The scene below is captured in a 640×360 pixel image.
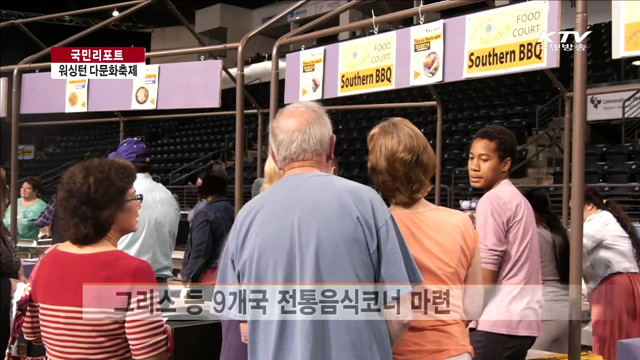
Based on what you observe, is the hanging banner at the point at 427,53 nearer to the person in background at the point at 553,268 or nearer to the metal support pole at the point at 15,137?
the person in background at the point at 553,268

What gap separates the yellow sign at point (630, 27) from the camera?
2.35 meters

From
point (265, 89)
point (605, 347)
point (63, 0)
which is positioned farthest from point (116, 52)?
point (63, 0)

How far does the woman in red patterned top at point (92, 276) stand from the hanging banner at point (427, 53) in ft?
6.11

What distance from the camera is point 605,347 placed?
3.46 metres

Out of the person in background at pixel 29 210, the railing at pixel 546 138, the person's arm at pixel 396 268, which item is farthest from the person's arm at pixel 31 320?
the railing at pixel 546 138

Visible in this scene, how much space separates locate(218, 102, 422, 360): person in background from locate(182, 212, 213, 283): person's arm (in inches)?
73.7

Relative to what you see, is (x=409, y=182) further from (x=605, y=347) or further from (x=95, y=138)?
(x=95, y=138)

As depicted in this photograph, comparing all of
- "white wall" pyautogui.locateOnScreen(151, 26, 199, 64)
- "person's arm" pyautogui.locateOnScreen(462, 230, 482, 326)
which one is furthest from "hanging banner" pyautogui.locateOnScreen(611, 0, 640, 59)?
"white wall" pyautogui.locateOnScreen(151, 26, 199, 64)

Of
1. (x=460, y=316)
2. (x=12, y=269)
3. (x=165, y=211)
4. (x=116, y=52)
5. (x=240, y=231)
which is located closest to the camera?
(x=240, y=231)

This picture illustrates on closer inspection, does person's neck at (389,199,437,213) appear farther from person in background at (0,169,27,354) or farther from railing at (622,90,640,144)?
railing at (622,90,640,144)

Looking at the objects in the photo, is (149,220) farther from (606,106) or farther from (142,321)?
(606,106)

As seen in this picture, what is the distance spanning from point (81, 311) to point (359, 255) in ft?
2.29

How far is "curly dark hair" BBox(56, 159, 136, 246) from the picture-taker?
1647mm

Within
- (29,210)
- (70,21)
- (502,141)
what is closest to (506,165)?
(502,141)
